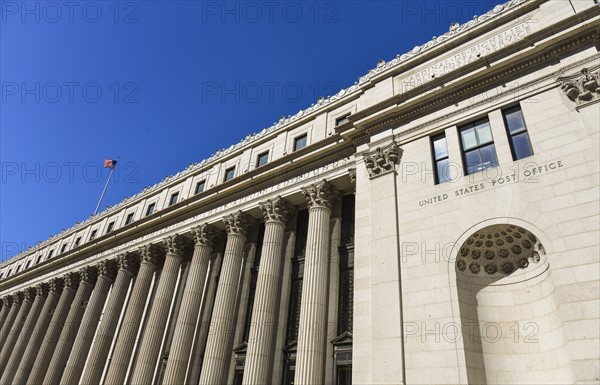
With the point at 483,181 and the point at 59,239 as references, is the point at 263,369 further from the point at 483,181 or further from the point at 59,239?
the point at 59,239

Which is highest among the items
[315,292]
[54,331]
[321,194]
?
[321,194]

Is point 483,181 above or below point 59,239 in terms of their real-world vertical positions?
below

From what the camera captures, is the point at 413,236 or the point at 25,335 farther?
the point at 25,335

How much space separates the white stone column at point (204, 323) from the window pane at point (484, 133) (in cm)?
2040

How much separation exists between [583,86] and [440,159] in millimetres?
6284

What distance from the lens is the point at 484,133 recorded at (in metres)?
18.4

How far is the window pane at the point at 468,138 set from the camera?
729 inches

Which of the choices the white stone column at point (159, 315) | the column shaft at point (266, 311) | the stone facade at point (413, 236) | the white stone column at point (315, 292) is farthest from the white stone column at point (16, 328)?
the white stone column at point (315, 292)

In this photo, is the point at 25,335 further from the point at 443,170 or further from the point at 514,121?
the point at 514,121

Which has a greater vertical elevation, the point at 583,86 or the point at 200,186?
the point at 200,186

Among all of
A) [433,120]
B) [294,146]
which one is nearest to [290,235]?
[294,146]

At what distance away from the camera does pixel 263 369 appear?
20859 mm

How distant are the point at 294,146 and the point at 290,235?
6.76 meters

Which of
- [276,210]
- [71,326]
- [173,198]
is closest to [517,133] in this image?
[276,210]
